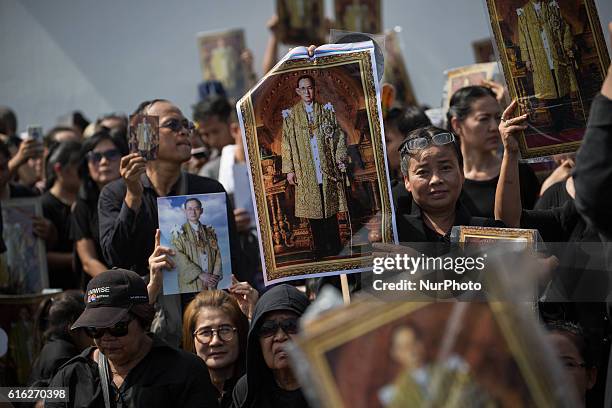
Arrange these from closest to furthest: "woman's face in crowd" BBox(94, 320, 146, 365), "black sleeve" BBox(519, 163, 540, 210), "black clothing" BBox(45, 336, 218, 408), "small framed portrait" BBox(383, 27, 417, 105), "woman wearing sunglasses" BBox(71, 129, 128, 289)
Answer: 1. "black clothing" BBox(45, 336, 218, 408)
2. "woman's face in crowd" BBox(94, 320, 146, 365)
3. "black sleeve" BBox(519, 163, 540, 210)
4. "woman wearing sunglasses" BBox(71, 129, 128, 289)
5. "small framed portrait" BBox(383, 27, 417, 105)

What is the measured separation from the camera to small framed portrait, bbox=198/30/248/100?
10039mm

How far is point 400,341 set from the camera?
2.18m

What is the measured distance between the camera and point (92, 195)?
6492 millimetres

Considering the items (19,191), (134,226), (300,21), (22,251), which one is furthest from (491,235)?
(300,21)

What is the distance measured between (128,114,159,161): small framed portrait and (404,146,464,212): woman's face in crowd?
1.50 meters

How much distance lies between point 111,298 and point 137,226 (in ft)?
3.02

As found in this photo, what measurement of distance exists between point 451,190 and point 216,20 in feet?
23.1

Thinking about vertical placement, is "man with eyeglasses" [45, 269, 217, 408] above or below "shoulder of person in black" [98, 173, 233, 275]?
below

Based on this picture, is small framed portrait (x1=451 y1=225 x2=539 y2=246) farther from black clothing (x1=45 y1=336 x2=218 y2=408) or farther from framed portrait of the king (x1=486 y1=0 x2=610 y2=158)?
black clothing (x1=45 y1=336 x2=218 y2=408)

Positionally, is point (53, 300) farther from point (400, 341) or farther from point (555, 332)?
point (400, 341)

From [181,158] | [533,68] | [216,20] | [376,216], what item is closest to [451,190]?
[376,216]

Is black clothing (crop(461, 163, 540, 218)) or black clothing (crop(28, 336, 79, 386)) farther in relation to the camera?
black clothing (crop(461, 163, 540, 218))

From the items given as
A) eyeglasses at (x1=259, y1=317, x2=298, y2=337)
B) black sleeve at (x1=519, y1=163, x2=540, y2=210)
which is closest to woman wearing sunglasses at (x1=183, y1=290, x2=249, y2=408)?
eyeglasses at (x1=259, y1=317, x2=298, y2=337)

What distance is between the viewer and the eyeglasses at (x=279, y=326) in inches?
169
